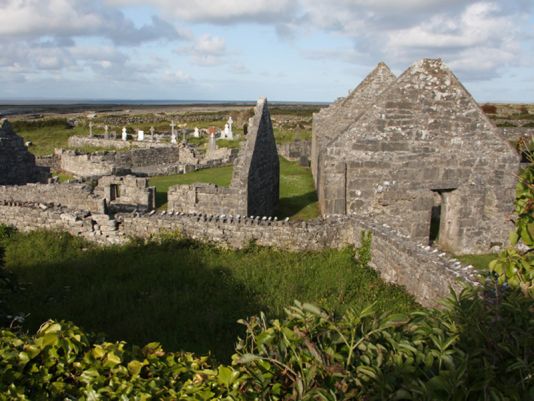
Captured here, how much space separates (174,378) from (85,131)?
193 ft

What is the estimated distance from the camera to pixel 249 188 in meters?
14.0

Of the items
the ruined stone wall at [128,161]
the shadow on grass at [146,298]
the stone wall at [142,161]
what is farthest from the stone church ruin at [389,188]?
Answer: the stone wall at [142,161]

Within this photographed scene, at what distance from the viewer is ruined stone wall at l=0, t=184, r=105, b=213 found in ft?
54.1

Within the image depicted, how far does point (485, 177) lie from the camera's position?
13328mm

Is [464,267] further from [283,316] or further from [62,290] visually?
[62,290]

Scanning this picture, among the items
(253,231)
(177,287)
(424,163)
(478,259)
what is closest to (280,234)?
(253,231)

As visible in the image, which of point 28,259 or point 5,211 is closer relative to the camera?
point 28,259

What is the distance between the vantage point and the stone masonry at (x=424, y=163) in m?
12.9

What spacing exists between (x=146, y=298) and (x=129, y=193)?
410 inches

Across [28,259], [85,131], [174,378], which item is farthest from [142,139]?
[174,378]

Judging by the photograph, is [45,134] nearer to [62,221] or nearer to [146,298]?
[62,221]

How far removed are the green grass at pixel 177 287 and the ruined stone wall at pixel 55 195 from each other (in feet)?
13.3

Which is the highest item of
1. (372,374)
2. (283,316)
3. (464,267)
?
(372,374)

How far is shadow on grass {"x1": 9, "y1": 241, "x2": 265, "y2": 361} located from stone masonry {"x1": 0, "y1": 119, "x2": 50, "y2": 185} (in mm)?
11726
